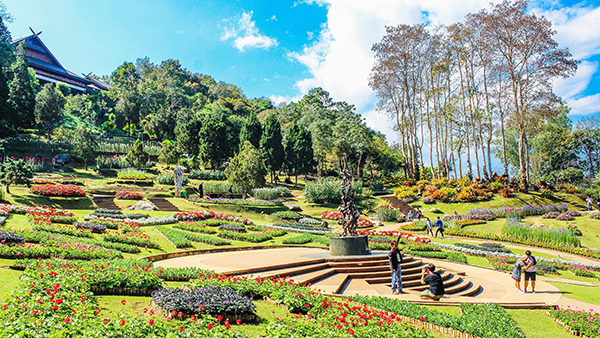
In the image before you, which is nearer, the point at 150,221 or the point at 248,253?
the point at 248,253

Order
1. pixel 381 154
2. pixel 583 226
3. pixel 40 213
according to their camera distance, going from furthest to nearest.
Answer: pixel 381 154, pixel 583 226, pixel 40 213

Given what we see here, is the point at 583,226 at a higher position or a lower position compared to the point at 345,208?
lower

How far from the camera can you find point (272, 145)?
4812 cm

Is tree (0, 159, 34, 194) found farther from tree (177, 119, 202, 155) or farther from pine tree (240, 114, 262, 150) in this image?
pine tree (240, 114, 262, 150)

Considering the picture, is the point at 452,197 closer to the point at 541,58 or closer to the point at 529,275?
the point at 541,58

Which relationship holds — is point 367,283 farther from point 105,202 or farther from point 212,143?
point 212,143

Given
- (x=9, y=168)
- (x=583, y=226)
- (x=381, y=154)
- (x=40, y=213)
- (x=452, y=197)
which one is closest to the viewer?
(x=40, y=213)

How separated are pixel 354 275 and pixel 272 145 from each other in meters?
38.0

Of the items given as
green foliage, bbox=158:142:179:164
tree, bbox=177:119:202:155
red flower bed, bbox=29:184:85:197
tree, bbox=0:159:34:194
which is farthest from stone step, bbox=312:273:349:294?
tree, bbox=177:119:202:155

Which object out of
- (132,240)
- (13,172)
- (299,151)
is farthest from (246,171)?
(299,151)

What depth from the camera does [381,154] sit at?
57.7 m

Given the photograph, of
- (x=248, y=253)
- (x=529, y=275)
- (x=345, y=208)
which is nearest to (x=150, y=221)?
(x=248, y=253)

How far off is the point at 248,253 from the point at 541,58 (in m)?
31.8

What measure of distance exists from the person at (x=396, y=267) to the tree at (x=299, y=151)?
4016cm
